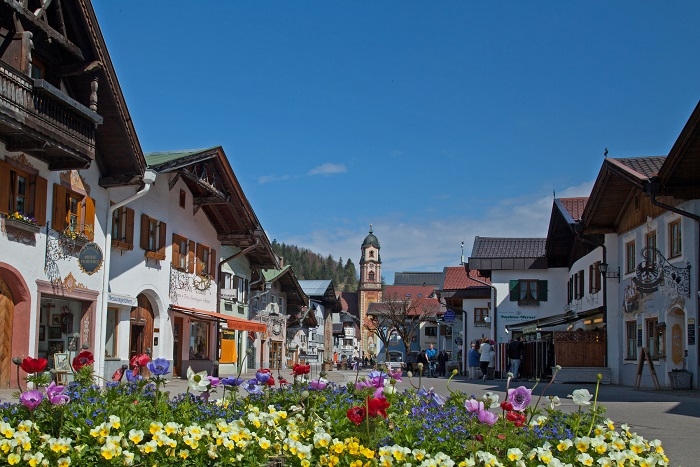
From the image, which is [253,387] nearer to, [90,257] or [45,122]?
[45,122]

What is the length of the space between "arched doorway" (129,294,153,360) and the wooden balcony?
7.63 m

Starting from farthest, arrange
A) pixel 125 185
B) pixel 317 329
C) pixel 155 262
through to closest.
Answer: pixel 317 329, pixel 155 262, pixel 125 185

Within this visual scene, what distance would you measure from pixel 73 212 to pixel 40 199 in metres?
1.75

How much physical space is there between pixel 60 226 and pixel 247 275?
2153 cm

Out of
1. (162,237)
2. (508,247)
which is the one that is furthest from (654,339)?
(508,247)

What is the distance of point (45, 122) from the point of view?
16.7 meters

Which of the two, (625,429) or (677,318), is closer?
(625,429)

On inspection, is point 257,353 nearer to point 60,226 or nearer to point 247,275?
point 247,275

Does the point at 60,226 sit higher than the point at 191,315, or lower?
higher

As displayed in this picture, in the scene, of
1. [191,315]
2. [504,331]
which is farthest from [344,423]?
[504,331]

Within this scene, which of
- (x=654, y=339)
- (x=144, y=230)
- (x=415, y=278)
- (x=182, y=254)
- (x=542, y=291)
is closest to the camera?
(x=144, y=230)

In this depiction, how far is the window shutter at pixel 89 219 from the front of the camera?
67.5 feet

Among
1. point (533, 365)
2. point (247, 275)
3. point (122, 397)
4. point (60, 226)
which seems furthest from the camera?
point (247, 275)

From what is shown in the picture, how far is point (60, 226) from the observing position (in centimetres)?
1934
